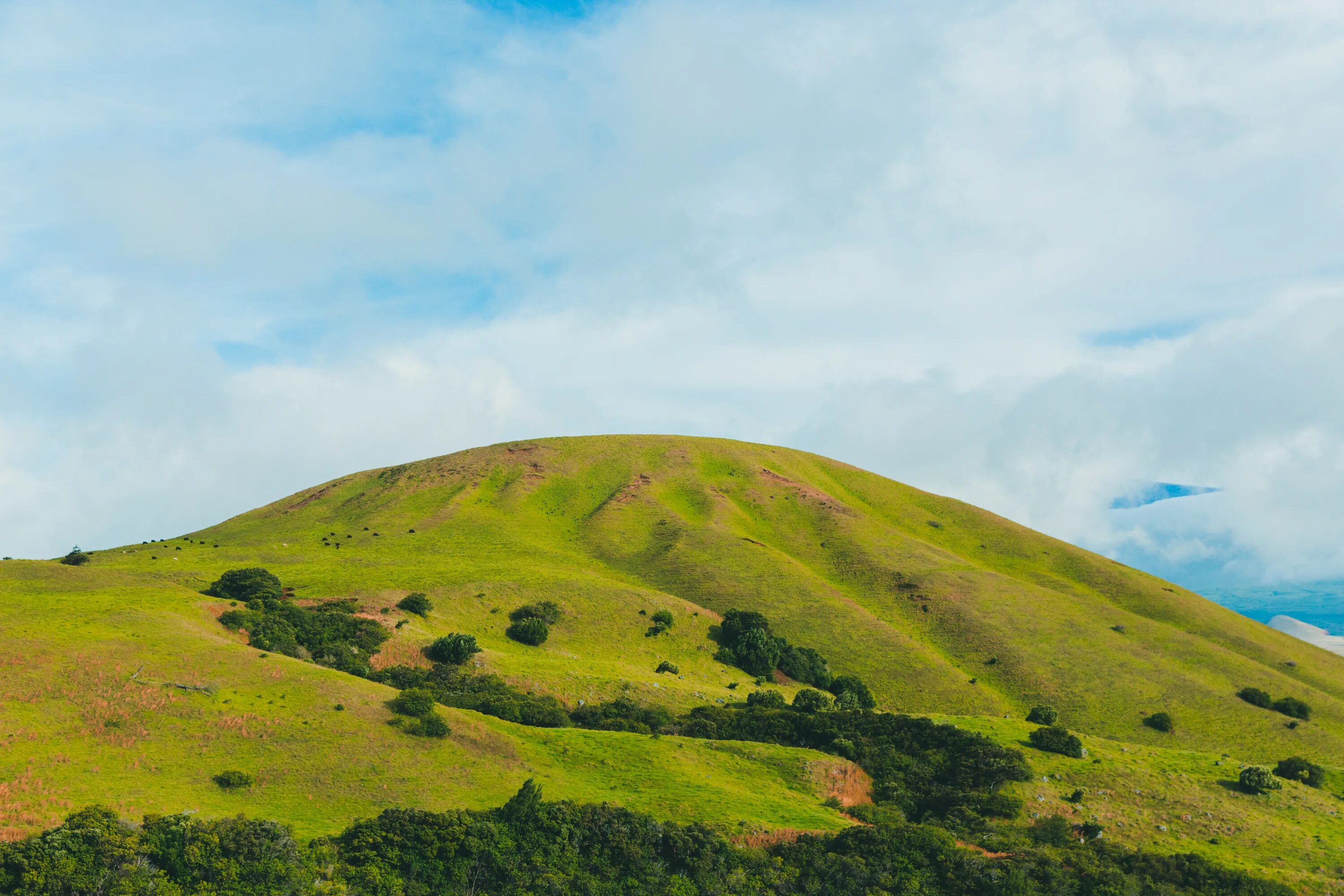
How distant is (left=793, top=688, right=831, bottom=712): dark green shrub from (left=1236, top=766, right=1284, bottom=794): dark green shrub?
3145cm

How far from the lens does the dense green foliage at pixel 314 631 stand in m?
65.4

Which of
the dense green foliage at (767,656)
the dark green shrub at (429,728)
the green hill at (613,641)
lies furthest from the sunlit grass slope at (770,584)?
the dark green shrub at (429,728)

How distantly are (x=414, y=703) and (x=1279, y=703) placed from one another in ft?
295

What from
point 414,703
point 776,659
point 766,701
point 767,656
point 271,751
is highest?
point 767,656

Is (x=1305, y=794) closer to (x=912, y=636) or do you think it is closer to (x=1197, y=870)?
(x=1197, y=870)

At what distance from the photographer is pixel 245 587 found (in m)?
79.9

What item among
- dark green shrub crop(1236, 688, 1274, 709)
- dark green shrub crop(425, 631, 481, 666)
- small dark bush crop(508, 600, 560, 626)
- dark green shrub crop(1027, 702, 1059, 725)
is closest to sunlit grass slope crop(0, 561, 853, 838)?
dark green shrub crop(425, 631, 481, 666)

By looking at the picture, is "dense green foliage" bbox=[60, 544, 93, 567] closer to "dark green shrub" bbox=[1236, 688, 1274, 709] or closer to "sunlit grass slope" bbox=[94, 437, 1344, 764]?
"sunlit grass slope" bbox=[94, 437, 1344, 764]

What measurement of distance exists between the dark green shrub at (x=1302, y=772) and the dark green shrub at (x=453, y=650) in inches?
2667

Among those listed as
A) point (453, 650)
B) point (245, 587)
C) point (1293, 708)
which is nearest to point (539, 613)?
point (453, 650)

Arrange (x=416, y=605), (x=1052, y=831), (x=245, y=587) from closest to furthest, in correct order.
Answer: (x=1052, y=831), (x=245, y=587), (x=416, y=605)

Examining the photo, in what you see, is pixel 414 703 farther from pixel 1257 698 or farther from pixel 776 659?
pixel 1257 698

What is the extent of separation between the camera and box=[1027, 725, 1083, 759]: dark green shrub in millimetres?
57750

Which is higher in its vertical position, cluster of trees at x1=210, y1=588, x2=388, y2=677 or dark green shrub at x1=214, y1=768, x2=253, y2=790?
cluster of trees at x1=210, y1=588, x2=388, y2=677
